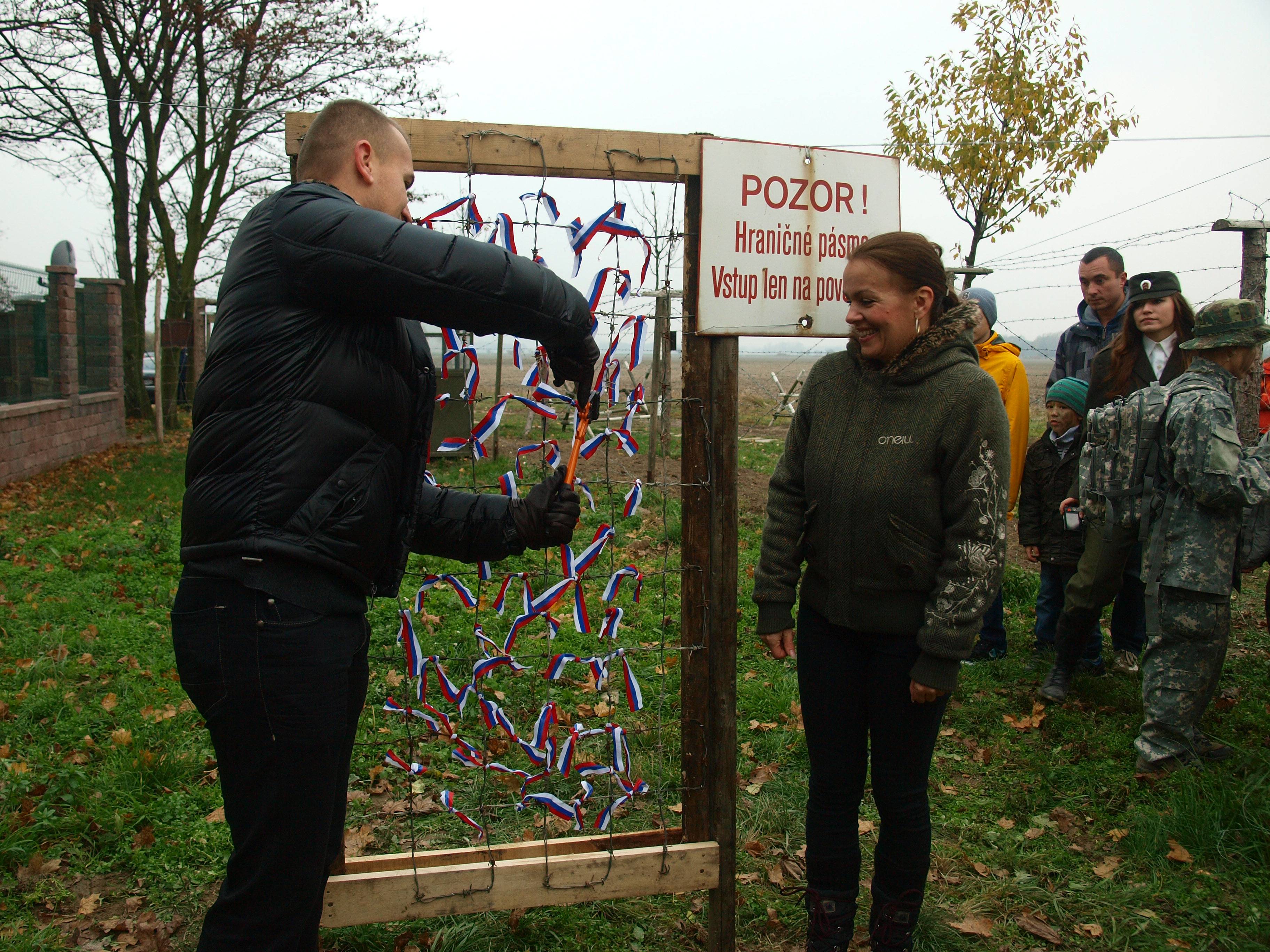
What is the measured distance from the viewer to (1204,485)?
336 cm

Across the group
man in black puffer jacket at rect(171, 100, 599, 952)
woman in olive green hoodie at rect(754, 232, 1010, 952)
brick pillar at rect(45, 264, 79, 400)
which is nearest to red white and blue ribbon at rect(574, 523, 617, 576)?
woman in olive green hoodie at rect(754, 232, 1010, 952)

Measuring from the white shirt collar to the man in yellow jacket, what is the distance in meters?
0.54

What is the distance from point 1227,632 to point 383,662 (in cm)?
385

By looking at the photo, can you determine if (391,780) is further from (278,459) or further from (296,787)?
(278,459)

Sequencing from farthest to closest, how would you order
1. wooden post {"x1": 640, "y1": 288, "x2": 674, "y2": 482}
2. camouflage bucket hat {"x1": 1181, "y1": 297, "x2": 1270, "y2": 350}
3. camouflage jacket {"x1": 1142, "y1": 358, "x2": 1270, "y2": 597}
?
wooden post {"x1": 640, "y1": 288, "x2": 674, "y2": 482} → camouflage bucket hat {"x1": 1181, "y1": 297, "x2": 1270, "y2": 350} → camouflage jacket {"x1": 1142, "y1": 358, "x2": 1270, "y2": 597}

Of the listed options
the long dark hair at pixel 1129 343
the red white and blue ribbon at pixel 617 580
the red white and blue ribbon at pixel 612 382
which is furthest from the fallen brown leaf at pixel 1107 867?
the red white and blue ribbon at pixel 612 382

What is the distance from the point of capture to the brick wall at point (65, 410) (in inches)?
426

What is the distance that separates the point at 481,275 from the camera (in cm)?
176

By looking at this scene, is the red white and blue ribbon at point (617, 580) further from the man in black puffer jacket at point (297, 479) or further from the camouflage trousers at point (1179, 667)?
the camouflage trousers at point (1179, 667)

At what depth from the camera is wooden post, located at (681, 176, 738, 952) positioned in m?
2.57

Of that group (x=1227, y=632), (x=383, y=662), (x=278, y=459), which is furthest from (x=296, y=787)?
(x=1227, y=632)

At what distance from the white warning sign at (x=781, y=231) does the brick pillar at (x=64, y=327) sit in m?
13.1

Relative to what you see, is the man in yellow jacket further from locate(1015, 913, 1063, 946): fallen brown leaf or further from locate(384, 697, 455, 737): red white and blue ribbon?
locate(384, 697, 455, 737): red white and blue ribbon

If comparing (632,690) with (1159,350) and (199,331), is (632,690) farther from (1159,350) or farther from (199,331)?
(199,331)
